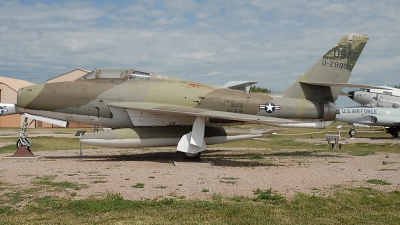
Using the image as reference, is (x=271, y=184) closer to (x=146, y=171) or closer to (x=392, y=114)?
(x=146, y=171)

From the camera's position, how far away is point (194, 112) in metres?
12.4

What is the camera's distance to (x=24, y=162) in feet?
41.7

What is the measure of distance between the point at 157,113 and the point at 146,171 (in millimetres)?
3011

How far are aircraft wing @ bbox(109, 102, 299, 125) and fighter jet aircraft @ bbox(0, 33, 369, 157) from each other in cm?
3

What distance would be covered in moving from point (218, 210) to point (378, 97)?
3828cm

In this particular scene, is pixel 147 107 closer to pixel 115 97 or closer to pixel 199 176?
pixel 115 97

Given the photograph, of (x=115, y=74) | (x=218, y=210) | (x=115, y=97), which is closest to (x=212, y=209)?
(x=218, y=210)

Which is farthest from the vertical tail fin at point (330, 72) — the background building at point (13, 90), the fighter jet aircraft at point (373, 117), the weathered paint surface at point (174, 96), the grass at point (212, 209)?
the background building at point (13, 90)

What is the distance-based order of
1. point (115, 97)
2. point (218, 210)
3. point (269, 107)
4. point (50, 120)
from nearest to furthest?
1. point (218, 210)
2. point (115, 97)
3. point (50, 120)
4. point (269, 107)

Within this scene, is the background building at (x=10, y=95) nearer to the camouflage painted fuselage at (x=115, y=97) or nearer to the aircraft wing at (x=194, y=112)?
the camouflage painted fuselage at (x=115, y=97)

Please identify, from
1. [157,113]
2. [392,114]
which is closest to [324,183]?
[157,113]

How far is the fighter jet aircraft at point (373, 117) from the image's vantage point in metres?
31.5

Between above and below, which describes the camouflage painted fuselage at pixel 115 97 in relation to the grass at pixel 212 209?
above

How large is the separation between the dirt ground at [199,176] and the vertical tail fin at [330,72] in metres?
2.76
